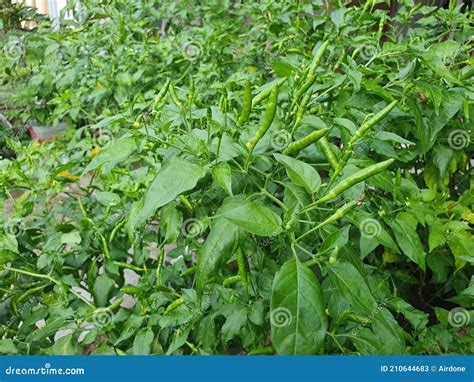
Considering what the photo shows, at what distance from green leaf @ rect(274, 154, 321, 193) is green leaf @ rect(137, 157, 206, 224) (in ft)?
0.42

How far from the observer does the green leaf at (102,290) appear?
1159mm

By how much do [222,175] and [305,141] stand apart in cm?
14

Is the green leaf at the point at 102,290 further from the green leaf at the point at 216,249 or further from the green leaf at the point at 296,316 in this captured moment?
the green leaf at the point at 296,316

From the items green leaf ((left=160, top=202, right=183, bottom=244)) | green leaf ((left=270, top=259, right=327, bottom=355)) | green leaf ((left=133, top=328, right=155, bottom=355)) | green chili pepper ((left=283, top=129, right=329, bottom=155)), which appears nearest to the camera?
green leaf ((left=270, top=259, right=327, bottom=355))

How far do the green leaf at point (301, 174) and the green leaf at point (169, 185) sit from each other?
13cm

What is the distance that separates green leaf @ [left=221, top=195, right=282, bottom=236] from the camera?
68 centimetres

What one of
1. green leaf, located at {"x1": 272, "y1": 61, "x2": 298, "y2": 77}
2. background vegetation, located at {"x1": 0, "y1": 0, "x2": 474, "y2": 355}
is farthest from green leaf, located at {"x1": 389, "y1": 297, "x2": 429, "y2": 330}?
green leaf, located at {"x1": 272, "y1": 61, "x2": 298, "y2": 77}

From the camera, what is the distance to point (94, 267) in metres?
1.21

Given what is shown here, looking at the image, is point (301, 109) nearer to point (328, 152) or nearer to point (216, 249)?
point (328, 152)

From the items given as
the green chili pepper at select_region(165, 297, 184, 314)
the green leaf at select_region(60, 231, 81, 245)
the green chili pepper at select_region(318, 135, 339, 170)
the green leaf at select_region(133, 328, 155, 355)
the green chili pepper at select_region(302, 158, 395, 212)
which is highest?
the green chili pepper at select_region(302, 158, 395, 212)

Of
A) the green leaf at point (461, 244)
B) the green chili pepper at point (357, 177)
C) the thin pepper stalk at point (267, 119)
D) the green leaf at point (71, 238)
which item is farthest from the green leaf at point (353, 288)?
the green leaf at point (71, 238)

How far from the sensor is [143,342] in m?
1.00

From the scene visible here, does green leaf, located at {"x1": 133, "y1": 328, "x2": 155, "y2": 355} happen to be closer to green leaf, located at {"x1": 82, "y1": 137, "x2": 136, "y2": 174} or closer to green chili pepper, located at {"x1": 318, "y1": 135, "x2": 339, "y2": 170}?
green leaf, located at {"x1": 82, "y1": 137, "x2": 136, "y2": 174}

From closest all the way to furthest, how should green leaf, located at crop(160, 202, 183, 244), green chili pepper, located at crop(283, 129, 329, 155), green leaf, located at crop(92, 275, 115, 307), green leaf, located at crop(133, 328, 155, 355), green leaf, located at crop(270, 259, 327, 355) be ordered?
green leaf, located at crop(270, 259, 327, 355) < green chili pepper, located at crop(283, 129, 329, 155) < green leaf, located at crop(160, 202, 183, 244) < green leaf, located at crop(133, 328, 155, 355) < green leaf, located at crop(92, 275, 115, 307)
